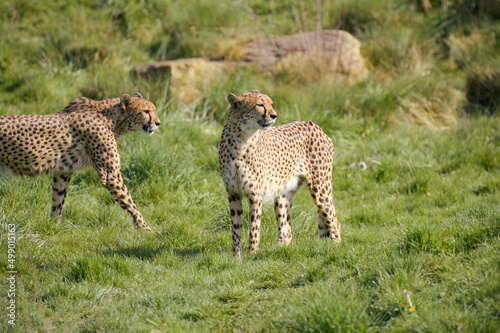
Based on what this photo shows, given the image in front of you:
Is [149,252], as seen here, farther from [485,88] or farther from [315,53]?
[485,88]

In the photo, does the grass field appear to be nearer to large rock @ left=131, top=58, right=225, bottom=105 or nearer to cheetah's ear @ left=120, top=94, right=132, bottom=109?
large rock @ left=131, top=58, right=225, bottom=105

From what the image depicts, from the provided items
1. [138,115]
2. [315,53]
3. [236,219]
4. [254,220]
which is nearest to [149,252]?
[236,219]

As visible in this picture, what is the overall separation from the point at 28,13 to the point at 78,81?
142 inches

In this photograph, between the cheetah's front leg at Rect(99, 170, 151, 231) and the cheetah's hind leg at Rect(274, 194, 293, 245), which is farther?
the cheetah's front leg at Rect(99, 170, 151, 231)

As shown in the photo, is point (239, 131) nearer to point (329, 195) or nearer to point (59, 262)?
point (329, 195)

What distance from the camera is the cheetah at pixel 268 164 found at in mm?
4371

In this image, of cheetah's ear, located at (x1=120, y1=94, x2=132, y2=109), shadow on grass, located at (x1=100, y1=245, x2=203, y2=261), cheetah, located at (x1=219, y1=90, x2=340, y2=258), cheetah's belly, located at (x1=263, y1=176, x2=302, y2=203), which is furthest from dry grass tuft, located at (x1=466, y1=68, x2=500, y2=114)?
shadow on grass, located at (x1=100, y1=245, x2=203, y2=261)

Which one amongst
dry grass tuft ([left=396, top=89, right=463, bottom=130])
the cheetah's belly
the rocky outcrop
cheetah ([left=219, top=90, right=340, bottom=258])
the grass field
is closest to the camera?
the grass field

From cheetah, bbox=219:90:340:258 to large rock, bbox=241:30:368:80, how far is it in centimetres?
446

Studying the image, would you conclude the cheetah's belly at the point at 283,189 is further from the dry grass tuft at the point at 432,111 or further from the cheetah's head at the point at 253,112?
the dry grass tuft at the point at 432,111

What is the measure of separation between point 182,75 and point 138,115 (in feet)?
11.2

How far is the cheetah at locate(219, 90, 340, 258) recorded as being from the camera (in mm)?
4371

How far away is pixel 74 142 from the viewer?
16.8 ft

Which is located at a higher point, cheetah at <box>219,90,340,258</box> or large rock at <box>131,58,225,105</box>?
cheetah at <box>219,90,340,258</box>
